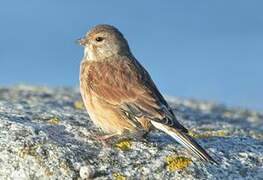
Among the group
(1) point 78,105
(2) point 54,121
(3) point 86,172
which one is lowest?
(3) point 86,172

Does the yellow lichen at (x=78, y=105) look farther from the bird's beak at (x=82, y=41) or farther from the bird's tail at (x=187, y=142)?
the bird's tail at (x=187, y=142)

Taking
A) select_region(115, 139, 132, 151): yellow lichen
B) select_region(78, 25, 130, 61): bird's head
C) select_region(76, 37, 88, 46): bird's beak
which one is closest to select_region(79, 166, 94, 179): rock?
select_region(115, 139, 132, 151): yellow lichen

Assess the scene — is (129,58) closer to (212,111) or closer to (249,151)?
(249,151)

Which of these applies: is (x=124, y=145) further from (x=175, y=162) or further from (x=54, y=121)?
(x=54, y=121)

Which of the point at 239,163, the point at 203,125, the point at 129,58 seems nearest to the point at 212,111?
the point at 203,125

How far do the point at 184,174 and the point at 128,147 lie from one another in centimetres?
73

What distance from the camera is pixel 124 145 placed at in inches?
330

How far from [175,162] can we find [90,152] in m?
0.81

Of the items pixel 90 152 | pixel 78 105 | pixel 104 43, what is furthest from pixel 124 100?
pixel 78 105

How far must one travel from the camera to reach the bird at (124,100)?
826 cm

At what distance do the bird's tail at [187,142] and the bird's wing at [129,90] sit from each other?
2.8 inches

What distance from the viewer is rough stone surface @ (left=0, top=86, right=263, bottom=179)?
766 centimetres

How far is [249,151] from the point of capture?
889 cm

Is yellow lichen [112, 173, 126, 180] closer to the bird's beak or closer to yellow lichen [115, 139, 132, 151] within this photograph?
yellow lichen [115, 139, 132, 151]
